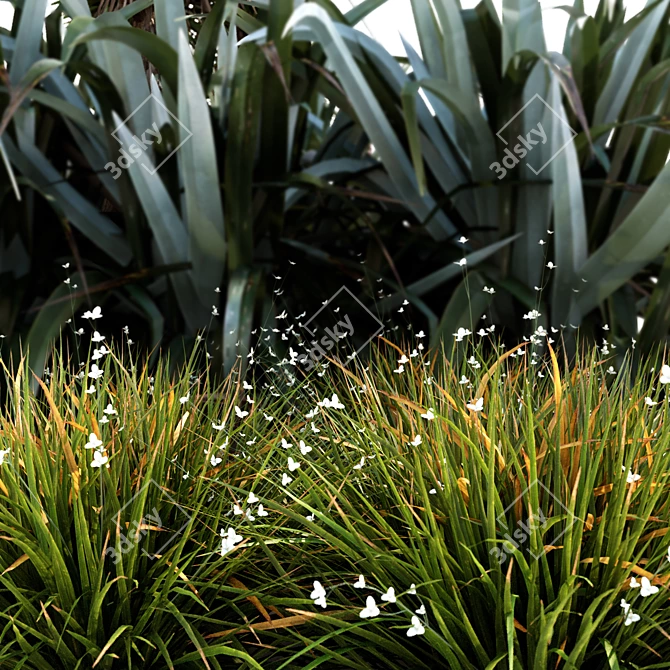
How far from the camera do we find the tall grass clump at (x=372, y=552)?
1.25m

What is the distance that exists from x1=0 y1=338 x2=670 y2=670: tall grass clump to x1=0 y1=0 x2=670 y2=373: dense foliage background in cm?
91

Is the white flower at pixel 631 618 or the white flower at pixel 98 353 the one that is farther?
the white flower at pixel 98 353

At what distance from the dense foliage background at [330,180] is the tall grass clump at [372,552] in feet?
3.00

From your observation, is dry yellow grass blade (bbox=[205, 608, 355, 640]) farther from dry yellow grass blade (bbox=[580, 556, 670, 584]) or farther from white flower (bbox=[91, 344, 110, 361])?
white flower (bbox=[91, 344, 110, 361])

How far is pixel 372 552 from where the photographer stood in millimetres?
1291

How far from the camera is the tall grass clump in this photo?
1251 mm

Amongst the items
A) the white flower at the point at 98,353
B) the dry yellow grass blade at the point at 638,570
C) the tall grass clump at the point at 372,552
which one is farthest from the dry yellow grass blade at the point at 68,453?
the dry yellow grass blade at the point at 638,570

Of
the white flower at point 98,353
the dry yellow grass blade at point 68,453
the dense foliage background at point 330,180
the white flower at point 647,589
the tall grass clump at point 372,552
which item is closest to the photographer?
the white flower at point 647,589

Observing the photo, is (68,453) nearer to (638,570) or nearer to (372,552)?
(372,552)

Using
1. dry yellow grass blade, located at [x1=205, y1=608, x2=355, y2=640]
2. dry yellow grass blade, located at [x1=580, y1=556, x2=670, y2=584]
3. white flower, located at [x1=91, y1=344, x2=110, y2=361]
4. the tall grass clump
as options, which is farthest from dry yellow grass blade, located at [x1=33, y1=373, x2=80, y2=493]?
dry yellow grass blade, located at [x1=580, y1=556, x2=670, y2=584]

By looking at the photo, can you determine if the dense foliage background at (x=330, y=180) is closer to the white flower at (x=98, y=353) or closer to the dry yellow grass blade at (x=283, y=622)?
the white flower at (x=98, y=353)

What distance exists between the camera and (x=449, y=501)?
1325 mm

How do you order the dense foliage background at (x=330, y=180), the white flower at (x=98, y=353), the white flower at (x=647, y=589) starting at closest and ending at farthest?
the white flower at (x=647, y=589)
the white flower at (x=98, y=353)
the dense foliage background at (x=330, y=180)

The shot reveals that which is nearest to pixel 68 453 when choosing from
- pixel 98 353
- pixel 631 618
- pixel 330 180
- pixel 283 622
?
pixel 98 353
